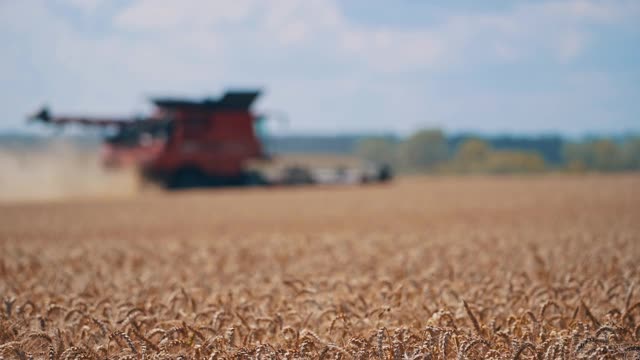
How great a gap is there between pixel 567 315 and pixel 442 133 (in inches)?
2783

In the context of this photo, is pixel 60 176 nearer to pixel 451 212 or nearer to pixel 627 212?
pixel 451 212

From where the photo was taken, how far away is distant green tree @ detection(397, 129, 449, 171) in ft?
246

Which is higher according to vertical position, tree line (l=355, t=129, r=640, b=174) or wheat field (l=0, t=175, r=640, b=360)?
wheat field (l=0, t=175, r=640, b=360)

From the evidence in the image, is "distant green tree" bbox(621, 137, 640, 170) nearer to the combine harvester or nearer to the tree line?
the tree line

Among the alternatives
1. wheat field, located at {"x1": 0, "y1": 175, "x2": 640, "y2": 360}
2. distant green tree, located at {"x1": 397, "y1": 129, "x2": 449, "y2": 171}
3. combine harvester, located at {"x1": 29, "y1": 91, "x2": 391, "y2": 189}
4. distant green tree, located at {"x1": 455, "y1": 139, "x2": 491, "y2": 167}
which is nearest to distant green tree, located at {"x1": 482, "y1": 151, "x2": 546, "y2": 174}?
distant green tree, located at {"x1": 455, "y1": 139, "x2": 491, "y2": 167}

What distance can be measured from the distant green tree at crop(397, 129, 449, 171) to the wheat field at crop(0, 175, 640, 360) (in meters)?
56.6

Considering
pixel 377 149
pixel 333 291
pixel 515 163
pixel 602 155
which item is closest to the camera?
pixel 333 291

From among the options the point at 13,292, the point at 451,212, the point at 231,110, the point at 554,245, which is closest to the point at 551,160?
the point at 231,110

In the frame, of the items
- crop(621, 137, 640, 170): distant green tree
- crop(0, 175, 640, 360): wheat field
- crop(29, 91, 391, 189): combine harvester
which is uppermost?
crop(29, 91, 391, 189): combine harvester

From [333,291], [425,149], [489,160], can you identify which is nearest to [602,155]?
[489,160]

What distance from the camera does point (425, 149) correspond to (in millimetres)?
75625

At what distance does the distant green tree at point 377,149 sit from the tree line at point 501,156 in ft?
21.9

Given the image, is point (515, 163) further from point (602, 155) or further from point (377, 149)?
point (377, 149)

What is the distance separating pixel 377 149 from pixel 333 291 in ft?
294
